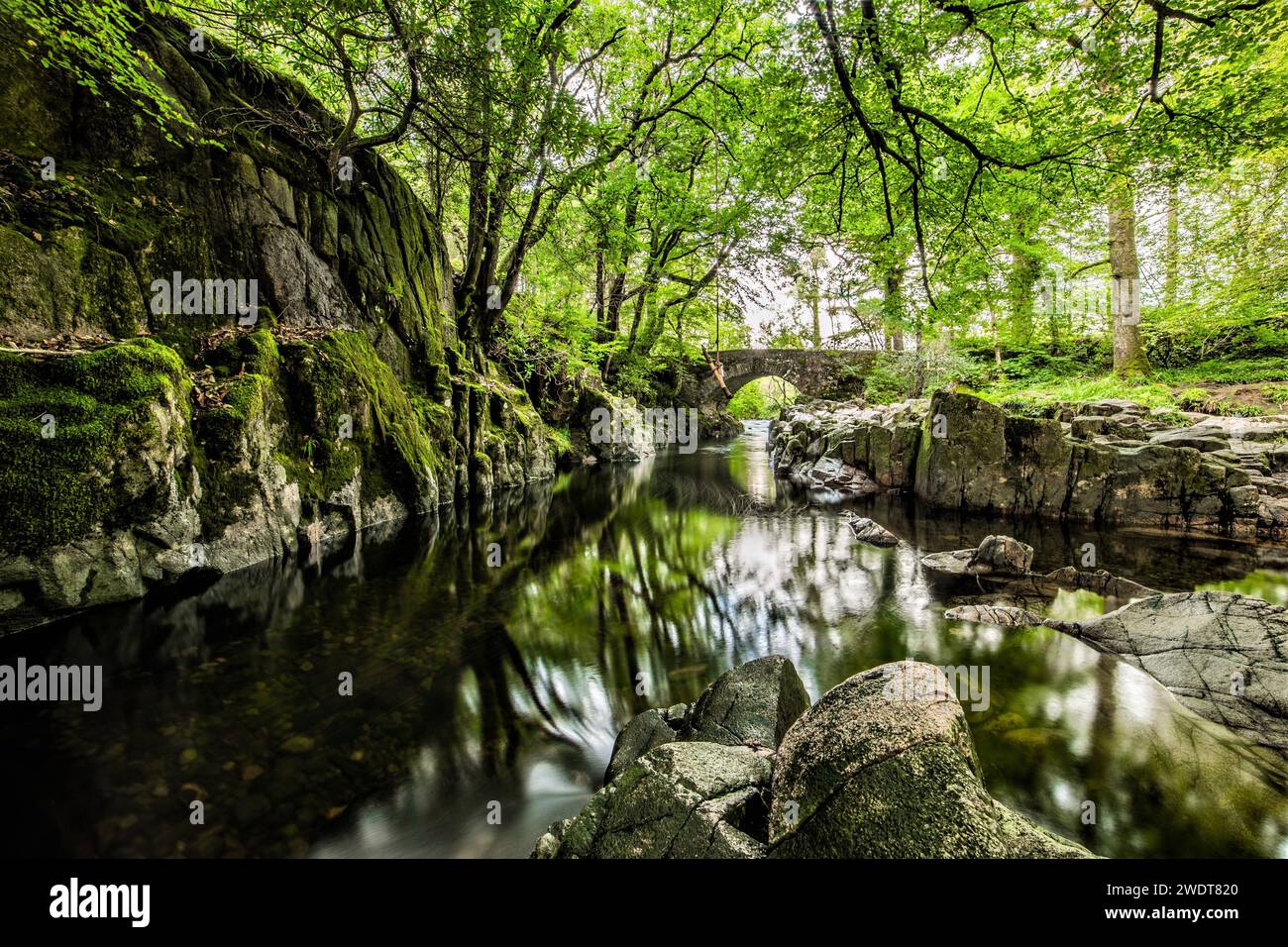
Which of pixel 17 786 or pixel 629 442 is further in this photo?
pixel 629 442

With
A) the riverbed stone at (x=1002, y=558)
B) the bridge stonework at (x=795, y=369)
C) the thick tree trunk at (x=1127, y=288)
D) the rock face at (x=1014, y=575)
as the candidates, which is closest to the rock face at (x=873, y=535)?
the rock face at (x=1014, y=575)

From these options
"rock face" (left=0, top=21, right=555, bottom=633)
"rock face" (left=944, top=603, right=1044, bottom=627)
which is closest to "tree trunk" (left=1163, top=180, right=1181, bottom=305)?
"rock face" (left=944, top=603, right=1044, bottom=627)

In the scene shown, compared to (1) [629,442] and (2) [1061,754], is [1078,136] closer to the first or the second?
(2) [1061,754]

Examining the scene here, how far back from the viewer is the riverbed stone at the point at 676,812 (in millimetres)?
1866

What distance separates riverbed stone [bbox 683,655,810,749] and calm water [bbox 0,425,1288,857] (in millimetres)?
882

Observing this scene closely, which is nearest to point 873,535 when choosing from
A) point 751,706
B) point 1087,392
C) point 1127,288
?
point 751,706

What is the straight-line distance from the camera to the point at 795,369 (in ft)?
110

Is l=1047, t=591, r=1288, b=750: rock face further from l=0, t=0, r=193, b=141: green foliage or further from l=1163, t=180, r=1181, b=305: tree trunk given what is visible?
l=1163, t=180, r=1181, b=305: tree trunk

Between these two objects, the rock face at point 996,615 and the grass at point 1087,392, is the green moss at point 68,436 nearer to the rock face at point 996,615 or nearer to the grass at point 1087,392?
the rock face at point 996,615

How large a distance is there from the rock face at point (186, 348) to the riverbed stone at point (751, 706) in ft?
20.0

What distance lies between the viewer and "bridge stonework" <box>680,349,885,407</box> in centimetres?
3256
